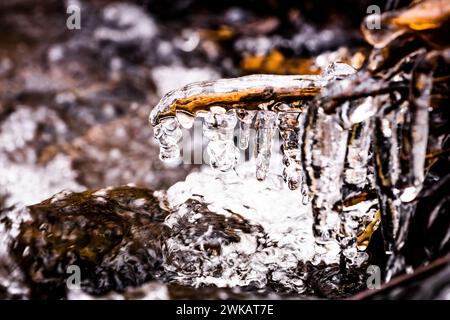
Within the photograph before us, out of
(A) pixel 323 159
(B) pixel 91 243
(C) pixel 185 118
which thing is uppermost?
(C) pixel 185 118

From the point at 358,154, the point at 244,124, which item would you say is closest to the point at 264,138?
the point at 244,124

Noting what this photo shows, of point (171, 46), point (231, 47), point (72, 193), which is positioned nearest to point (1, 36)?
point (171, 46)

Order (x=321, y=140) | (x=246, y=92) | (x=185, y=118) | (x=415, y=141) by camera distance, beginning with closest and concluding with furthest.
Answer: (x=415, y=141), (x=321, y=140), (x=246, y=92), (x=185, y=118)

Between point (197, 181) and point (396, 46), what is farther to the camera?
point (197, 181)

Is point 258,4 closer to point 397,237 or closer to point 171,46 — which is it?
point 171,46

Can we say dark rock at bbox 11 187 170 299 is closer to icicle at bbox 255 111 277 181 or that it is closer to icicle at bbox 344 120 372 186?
icicle at bbox 255 111 277 181

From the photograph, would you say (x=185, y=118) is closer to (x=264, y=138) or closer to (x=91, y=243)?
(x=264, y=138)

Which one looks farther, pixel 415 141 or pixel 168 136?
pixel 168 136
